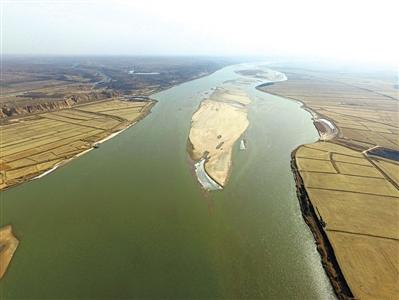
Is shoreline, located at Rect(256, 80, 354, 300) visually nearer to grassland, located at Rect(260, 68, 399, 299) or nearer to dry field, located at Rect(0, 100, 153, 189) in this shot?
grassland, located at Rect(260, 68, 399, 299)

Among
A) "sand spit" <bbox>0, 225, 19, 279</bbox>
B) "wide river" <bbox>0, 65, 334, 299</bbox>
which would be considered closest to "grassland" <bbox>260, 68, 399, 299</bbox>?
"wide river" <bbox>0, 65, 334, 299</bbox>

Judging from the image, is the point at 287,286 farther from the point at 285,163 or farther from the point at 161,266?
the point at 285,163

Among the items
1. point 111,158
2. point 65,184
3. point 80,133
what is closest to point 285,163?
point 111,158

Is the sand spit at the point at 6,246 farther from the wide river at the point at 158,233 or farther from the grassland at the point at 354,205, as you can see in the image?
the grassland at the point at 354,205

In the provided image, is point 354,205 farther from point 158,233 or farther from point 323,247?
point 158,233

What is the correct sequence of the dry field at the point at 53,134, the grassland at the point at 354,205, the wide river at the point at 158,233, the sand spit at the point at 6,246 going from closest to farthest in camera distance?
the wide river at the point at 158,233 → the grassland at the point at 354,205 → the sand spit at the point at 6,246 → the dry field at the point at 53,134

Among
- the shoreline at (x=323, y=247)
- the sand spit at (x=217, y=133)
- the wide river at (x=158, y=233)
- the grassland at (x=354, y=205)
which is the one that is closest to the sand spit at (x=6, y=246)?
the wide river at (x=158, y=233)

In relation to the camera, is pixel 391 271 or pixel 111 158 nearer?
pixel 391 271
